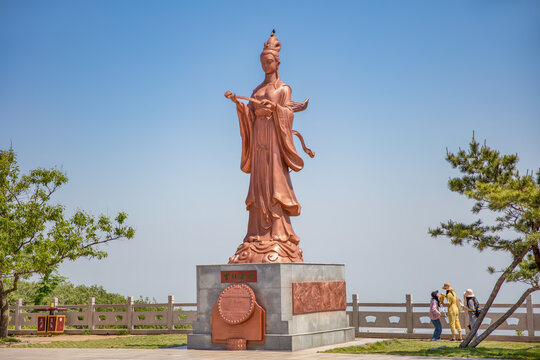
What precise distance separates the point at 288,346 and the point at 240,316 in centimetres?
107

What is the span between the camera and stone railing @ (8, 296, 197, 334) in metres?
18.2

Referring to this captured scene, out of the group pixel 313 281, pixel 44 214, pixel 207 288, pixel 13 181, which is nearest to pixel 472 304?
pixel 313 281

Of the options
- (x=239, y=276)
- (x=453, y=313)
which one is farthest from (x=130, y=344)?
(x=453, y=313)

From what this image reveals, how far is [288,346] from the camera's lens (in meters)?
11.7

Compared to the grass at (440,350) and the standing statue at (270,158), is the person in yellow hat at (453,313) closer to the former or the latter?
the grass at (440,350)

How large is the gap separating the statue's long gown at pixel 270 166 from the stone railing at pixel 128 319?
550cm

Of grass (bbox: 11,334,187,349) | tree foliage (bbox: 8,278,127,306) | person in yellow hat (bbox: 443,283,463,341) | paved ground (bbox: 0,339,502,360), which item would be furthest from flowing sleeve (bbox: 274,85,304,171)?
tree foliage (bbox: 8,278,127,306)

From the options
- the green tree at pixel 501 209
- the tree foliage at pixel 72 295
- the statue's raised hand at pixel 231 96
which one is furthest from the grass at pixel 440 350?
the tree foliage at pixel 72 295

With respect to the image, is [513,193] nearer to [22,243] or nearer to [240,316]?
[240,316]

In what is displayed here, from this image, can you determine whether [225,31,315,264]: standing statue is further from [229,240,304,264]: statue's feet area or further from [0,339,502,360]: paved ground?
[0,339,502,360]: paved ground

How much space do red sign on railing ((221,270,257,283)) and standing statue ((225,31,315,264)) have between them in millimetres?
437

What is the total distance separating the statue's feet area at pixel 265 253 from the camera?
1261 centimetres

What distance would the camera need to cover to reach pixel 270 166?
1359 cm

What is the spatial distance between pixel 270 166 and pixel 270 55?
2432mm
